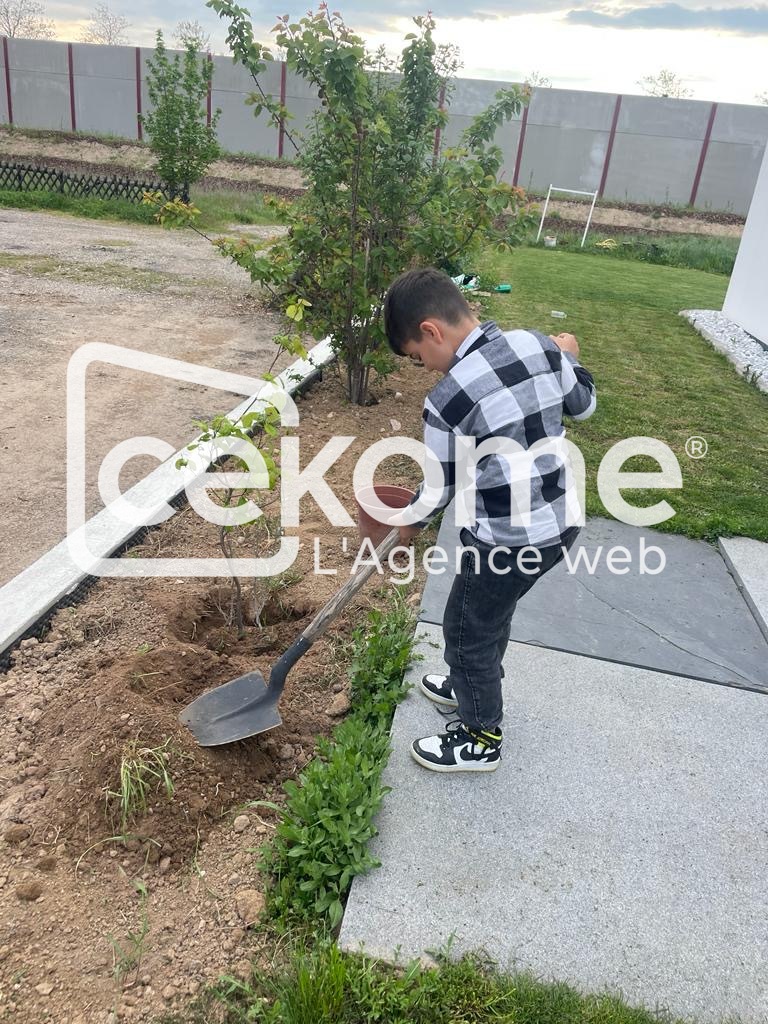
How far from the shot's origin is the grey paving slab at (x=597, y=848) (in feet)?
5.74

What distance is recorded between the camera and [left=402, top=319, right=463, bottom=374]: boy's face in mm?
2004

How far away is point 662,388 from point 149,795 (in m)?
5.71

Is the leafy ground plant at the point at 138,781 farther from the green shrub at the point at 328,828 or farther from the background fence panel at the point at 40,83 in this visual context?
the background fence panel at the point at 40,83

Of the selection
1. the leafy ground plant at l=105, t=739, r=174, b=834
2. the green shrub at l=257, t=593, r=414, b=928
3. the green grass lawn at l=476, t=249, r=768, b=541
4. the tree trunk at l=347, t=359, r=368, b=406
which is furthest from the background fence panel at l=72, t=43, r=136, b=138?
the green shrub at l=257, t=593, r=414, b=928

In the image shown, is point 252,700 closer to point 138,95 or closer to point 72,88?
point 138,95

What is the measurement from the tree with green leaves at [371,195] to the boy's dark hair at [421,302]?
2593 millimetres

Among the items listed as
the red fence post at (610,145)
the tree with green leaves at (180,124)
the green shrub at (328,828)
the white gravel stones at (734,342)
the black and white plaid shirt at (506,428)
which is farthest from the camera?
the red fence post at (610,145)

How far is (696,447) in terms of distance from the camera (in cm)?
519

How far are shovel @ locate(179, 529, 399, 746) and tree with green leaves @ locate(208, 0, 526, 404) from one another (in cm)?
262

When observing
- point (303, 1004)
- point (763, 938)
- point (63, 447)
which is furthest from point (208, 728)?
point (63, 447)

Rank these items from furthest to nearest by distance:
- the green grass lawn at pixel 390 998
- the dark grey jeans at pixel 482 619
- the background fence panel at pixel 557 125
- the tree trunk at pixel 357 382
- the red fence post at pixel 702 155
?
the background fence panel at pixel 557 125 → the red fence post at pixel 702 155 → the tree trunk at pixel 357 382 → the dark grey jeans at pixel 482 619 → the green grass lawn at pixel 390 998

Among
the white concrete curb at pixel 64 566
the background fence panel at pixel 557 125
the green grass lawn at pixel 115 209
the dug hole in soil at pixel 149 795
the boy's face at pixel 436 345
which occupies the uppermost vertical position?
the background fence panel at pixel 557 125

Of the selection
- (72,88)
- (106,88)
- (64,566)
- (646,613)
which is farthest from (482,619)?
(72,88)

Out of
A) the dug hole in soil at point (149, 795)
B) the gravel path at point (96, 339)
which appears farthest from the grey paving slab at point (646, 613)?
the gravel path at point (96, 339)
